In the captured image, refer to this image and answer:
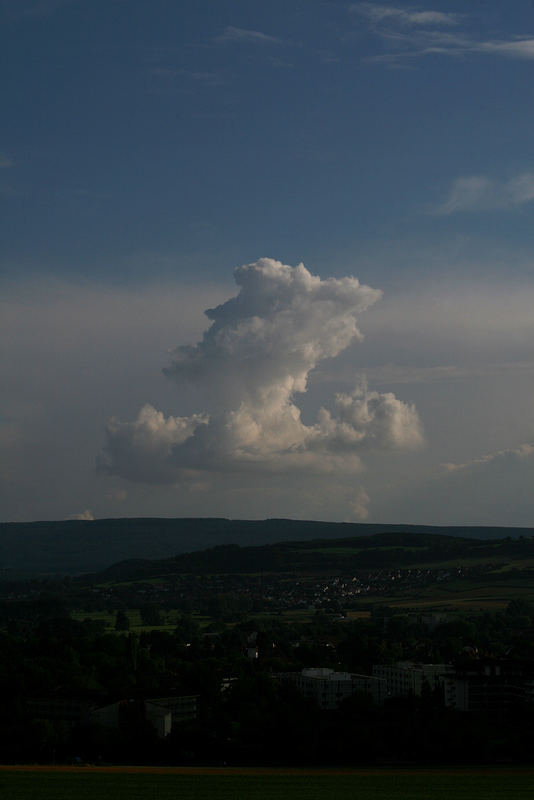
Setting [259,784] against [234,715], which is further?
[234,715]

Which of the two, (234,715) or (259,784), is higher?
(259,784)

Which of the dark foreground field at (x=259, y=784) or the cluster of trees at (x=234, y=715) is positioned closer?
the dark foreground field at (x=259, y=784)

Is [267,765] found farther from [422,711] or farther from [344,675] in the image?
[344,675]

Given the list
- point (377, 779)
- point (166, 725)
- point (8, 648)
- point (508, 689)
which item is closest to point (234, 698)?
point (166, 725)

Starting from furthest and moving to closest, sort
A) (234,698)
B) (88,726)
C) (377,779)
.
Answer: (234,698), (88,726), (377,779)

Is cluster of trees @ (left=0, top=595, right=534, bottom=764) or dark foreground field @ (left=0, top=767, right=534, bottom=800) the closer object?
dark foreground field @ (left=0, top=767, right=534, bottom=800)

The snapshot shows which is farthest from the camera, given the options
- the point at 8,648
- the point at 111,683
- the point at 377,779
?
the point at 8,648

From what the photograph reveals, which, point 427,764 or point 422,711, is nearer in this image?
point 427,764
